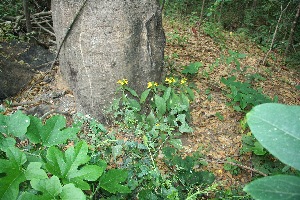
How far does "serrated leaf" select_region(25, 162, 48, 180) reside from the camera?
1.54 m

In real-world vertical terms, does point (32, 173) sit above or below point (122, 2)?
below

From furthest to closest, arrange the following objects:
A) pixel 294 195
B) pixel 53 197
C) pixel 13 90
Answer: pixel 13 90 → pixel 53 197 → pixel 294 195

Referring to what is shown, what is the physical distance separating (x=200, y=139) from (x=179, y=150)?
0.38 metres

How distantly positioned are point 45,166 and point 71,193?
25cm

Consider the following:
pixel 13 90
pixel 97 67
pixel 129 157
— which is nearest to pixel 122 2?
pixel 97 67

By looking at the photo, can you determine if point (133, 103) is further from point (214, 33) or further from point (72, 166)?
point (214, 33)

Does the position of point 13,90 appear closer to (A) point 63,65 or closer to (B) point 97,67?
(A) point 63,65

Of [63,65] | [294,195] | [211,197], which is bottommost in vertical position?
[211,197]

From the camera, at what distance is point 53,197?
1495 millimetres

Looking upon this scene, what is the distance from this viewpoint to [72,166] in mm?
1711

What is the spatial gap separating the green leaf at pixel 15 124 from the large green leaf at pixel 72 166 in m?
0.26

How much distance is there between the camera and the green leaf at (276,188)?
0.49 meters

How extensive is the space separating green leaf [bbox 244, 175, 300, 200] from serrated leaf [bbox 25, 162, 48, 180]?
4.37 ft

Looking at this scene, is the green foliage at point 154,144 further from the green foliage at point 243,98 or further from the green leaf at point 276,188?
the green leaf at point 276,188
